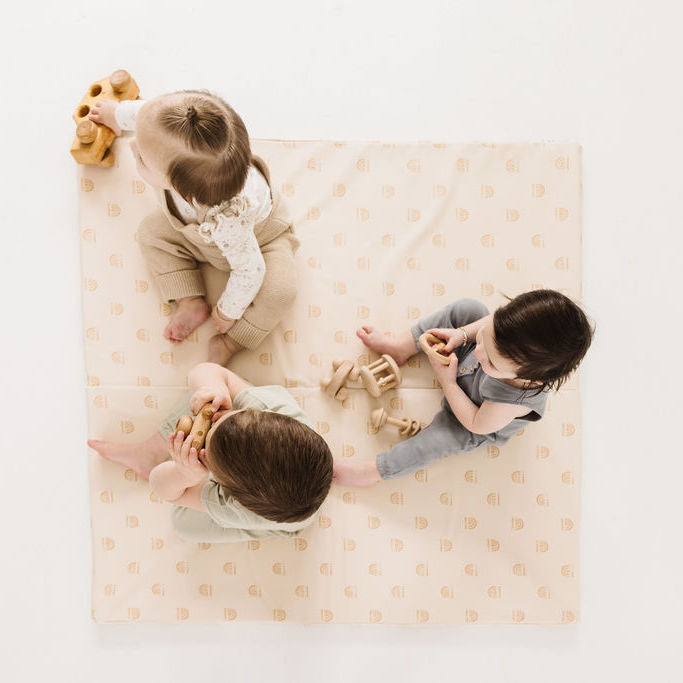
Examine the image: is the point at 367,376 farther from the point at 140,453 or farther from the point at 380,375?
the point at 140,453

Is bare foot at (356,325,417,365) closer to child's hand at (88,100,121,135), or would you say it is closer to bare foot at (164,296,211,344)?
bare foot at (164,296,211,344)

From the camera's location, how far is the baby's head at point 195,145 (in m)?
0.74

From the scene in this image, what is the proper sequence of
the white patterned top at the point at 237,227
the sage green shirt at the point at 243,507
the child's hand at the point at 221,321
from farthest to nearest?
the child's hand at the point at 221,321 < the sage green shirt at the point at 243,507 < the white patterned top at the point at 237,227

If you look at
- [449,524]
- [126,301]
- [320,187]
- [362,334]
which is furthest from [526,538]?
[126,301]

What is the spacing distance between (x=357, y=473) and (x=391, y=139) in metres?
0.62

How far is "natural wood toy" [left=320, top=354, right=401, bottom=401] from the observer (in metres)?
1.07

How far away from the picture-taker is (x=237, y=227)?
865 mm

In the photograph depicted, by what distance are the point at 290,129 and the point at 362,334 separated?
0.40 metres

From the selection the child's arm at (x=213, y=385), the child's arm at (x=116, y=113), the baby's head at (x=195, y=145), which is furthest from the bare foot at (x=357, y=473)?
the child's arm at (x=116, y=113)

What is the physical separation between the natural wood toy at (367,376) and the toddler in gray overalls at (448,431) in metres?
0.07

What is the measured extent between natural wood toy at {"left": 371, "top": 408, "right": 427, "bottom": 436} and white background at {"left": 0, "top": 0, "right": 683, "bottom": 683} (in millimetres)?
332

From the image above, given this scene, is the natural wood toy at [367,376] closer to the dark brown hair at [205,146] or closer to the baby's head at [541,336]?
the baby's head at [541,336]

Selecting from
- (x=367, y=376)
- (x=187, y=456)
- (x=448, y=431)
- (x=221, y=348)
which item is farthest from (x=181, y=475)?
(x=448, y=431)

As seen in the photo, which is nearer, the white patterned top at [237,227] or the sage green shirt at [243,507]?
the white patterned top at [237,227]
